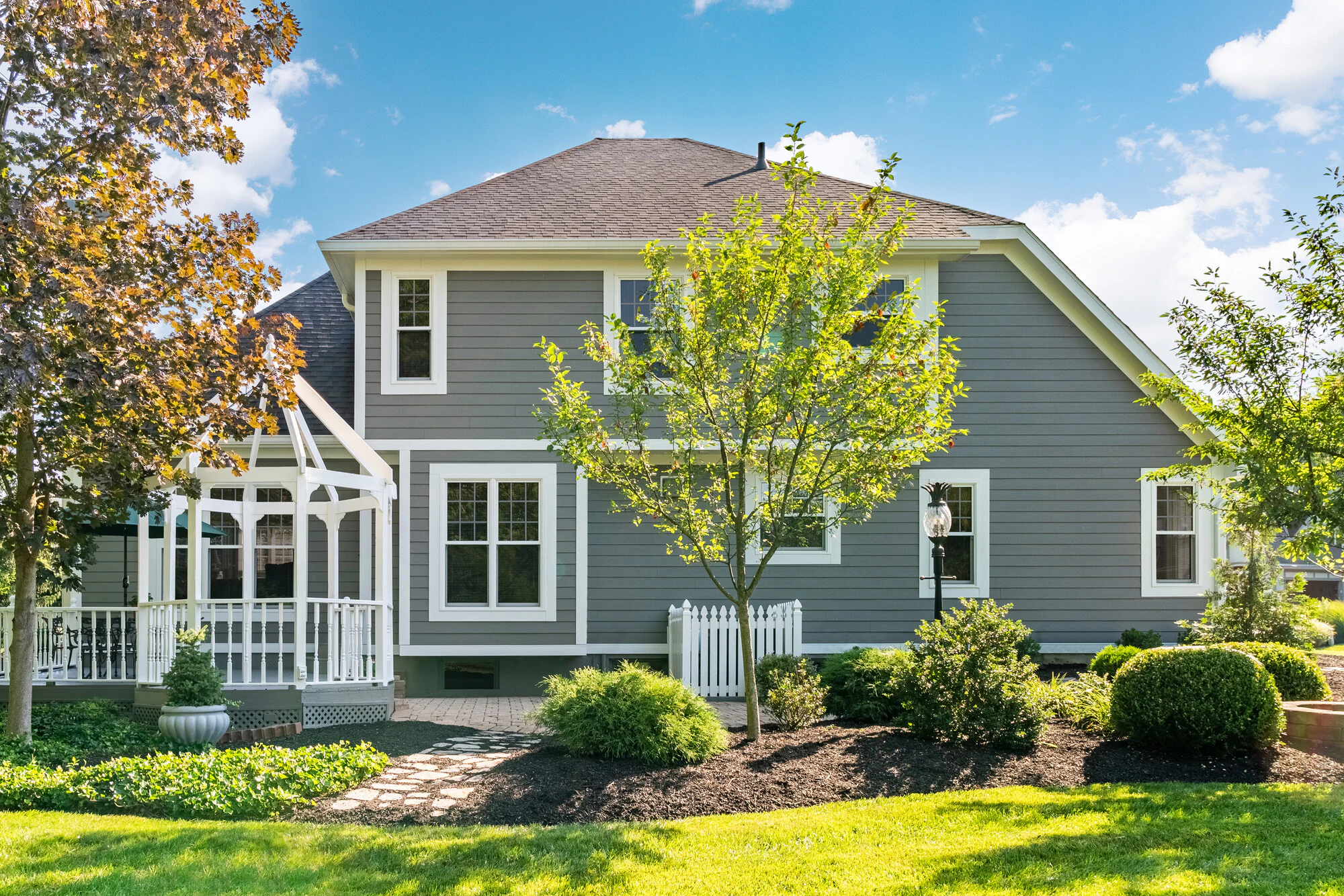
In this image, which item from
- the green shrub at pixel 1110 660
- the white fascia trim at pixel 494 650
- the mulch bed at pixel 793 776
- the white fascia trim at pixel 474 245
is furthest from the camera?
the white fascia trim at pixel 494 650

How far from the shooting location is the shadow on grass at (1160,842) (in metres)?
4.97

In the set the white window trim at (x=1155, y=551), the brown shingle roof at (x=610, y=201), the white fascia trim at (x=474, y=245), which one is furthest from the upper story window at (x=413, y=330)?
the white window trim at (x=1155, y=551)

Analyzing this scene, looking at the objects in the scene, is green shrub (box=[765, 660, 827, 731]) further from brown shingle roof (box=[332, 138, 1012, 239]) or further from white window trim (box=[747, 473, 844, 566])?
brown shingle roof (box=[332, 138, 1012, 239])

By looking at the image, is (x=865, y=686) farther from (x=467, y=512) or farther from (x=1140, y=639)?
(x=467, y=512)

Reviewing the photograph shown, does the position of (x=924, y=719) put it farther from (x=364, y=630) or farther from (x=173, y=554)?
(x=173, y=554)

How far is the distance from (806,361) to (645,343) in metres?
5.82

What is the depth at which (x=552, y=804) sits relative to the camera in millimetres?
6684

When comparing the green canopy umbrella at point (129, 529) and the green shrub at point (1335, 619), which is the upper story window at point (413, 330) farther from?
the green shrub at point (1335, 619)

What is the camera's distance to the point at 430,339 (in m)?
13.4

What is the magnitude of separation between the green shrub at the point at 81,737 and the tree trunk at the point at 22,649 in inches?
6.9

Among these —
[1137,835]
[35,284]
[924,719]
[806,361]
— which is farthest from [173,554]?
[1137,835]

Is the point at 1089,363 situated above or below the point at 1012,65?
below

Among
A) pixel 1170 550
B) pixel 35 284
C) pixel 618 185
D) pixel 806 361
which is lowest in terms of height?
pixel 1170 550

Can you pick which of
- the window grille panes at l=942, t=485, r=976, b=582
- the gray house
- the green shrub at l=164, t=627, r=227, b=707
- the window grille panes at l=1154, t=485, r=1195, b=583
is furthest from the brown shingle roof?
the green shrub at l=164, t=627, r=227, b=707
